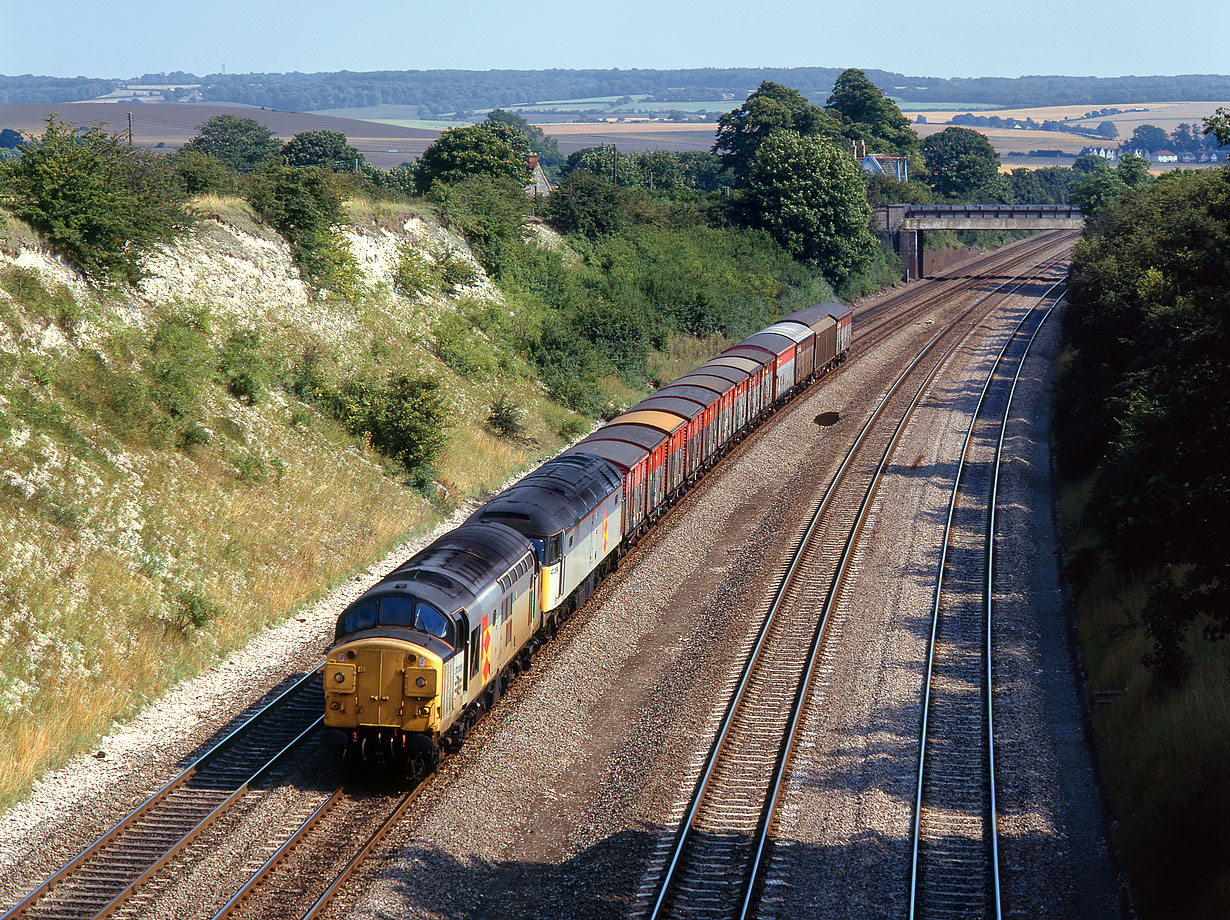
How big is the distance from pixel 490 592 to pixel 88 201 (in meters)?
20.1

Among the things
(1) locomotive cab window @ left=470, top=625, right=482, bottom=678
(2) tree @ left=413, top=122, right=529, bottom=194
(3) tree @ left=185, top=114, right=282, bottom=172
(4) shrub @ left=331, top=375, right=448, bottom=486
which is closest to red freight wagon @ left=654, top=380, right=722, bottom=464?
(4) shrub @ left=331, top=375, right=448, bottom=486

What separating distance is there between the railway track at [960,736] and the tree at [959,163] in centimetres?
11272

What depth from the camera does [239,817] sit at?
1767 cm

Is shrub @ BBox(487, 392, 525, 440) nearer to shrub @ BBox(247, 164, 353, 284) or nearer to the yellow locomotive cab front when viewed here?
shrub @ BBox(247, 164, 353, 284)

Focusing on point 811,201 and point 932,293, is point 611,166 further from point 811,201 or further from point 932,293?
point 811,201

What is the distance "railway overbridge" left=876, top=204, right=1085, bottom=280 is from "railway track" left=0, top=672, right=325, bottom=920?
3407 inches

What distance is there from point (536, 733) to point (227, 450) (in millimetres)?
15147

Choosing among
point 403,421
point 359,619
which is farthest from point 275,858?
point 403,421

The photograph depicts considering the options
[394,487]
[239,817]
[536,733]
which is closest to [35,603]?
[239,817]

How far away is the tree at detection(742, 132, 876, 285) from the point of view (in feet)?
255

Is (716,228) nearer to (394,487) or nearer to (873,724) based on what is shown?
(394,487)

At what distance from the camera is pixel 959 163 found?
14138 cm

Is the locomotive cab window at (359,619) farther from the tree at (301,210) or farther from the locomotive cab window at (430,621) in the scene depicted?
the tree at (301,210)

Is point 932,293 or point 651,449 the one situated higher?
point 932,293
